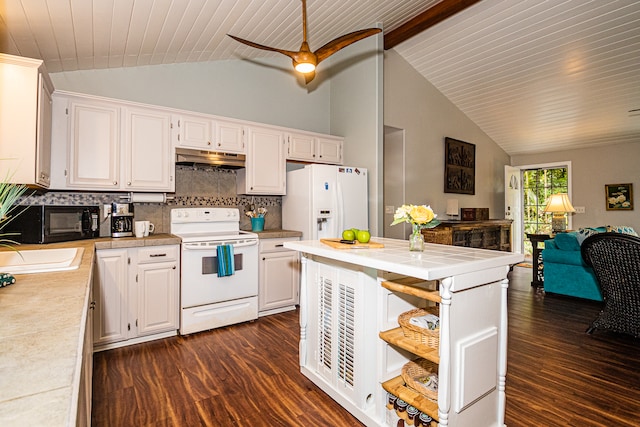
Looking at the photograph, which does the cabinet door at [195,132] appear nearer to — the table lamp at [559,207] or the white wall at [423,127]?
the white wall at [423,127]

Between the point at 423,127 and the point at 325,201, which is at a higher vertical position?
the point at 423,127

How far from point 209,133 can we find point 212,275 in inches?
60.2

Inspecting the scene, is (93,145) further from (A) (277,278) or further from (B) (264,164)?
(A) (277,278)

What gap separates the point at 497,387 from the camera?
70.9 inches

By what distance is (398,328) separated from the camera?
1943 mm

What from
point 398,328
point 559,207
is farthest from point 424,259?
point 559,207

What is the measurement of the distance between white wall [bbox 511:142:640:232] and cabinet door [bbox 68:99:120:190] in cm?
818

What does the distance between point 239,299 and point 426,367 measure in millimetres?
2159

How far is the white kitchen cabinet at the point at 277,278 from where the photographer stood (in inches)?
149

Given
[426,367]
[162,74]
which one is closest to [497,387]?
[426,367]

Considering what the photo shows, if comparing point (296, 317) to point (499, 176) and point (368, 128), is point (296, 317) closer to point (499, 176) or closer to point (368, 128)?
point (368, 128)

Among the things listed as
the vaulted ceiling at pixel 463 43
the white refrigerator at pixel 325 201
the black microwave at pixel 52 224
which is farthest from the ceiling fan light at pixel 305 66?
the black microwave at pixel 52 224

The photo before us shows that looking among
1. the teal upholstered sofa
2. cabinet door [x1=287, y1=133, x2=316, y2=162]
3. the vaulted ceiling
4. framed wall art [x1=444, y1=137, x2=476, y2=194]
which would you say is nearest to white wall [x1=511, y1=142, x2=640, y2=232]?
the vaulted ceiling

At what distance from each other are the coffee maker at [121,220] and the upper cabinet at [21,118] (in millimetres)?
796
